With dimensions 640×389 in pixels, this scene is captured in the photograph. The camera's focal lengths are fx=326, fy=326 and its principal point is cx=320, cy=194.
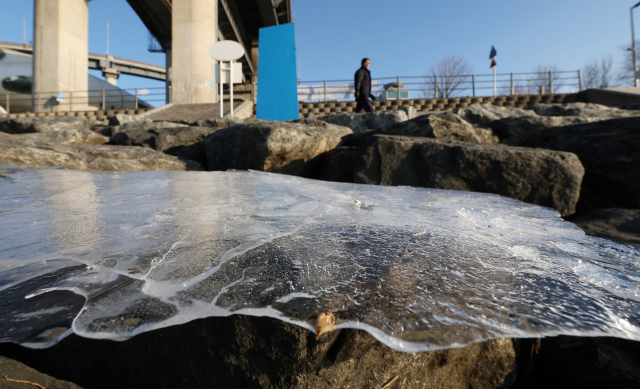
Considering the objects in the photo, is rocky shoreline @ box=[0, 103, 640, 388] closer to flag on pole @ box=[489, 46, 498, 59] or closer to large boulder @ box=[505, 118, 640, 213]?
large boulder @ box=[505, 118, 640, 213]

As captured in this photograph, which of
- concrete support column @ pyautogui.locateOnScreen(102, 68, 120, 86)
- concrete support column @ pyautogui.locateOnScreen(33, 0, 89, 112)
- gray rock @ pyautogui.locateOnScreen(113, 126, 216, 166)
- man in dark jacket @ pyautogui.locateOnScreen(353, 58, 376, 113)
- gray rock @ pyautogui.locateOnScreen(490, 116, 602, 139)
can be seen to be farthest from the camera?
concrete support column @ pyautogui.locateOnScreen(102, 68, 120, 86)

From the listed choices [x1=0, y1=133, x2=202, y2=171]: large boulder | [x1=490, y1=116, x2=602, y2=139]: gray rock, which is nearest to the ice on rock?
[x1=0, y1=133, x2=202, y2=171]: large boulder

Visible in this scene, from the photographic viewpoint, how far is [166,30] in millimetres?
19562

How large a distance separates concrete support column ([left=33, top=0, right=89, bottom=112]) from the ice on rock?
15.8m

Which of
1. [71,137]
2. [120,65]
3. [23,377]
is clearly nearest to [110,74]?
[120,65]

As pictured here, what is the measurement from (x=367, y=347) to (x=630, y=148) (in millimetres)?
2719

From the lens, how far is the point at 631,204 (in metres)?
2.24

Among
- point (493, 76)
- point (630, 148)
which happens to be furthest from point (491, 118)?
point (493, 76)

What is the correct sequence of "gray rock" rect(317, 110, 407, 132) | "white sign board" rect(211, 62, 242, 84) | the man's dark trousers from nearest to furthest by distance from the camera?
"gray rock" rect(317, 110, 407, 132)
the man's dark trousers
"white sign board" rect(211, 62, 242, 84)

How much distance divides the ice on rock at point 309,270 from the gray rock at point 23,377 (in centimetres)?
21

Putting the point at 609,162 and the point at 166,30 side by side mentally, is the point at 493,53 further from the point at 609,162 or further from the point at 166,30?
the point at 166,30

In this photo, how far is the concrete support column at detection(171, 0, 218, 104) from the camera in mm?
11391

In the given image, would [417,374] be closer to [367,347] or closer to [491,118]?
[367,347]

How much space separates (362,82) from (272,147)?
448 centimetres
